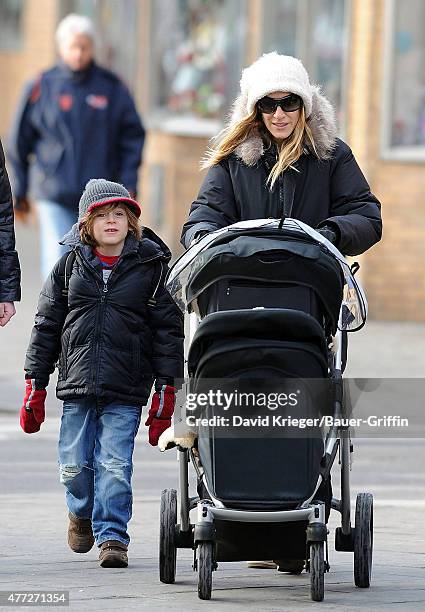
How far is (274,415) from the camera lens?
22.3 feet

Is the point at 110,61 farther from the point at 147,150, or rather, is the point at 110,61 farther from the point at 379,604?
the point at 379,604

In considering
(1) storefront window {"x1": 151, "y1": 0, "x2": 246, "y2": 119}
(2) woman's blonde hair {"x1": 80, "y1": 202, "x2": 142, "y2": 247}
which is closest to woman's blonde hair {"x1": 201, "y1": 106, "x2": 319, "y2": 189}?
(2) woman's blonde hair {"x1": 80, "y1": 202, "x2": 142, "y2": 247}

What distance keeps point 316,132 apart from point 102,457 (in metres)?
1.50

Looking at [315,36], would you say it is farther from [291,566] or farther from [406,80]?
[291,566]

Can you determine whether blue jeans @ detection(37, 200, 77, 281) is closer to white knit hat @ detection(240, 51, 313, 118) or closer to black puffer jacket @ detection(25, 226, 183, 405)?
black puffer jacket @ detection(25, 226, 183, 405)

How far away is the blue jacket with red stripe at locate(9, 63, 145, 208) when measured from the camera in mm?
12750

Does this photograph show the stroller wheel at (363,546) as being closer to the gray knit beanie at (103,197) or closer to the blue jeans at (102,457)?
the blue jeans at (102,457)

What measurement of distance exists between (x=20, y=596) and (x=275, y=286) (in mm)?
1389

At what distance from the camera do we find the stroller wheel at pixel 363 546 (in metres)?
7.10

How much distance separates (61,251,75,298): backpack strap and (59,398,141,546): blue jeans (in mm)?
431

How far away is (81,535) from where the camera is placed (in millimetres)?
7840

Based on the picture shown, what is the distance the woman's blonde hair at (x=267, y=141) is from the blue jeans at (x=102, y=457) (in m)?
1.05

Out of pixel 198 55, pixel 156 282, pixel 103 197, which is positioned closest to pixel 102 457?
pixel 156 282

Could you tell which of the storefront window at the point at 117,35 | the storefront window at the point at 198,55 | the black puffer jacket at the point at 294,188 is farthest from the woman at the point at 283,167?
the storefront window at the point at 117,35
